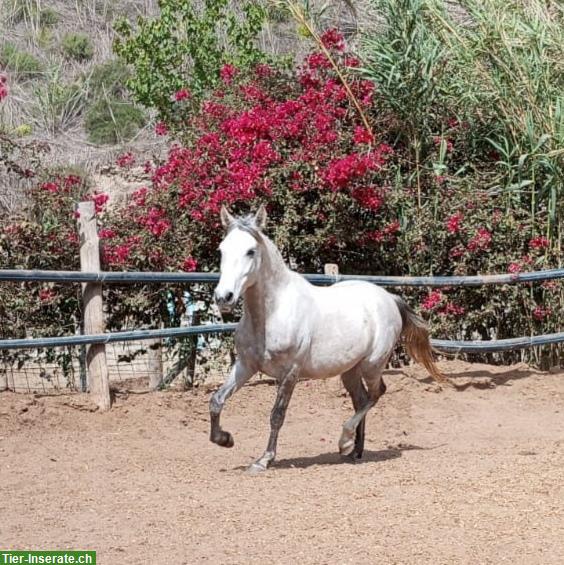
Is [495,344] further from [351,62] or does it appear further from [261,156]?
[351,62]

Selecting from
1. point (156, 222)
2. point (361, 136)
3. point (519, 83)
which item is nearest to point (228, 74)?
point (361, 136)

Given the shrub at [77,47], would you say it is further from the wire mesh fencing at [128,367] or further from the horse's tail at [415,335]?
the horse's tail at [415,335]

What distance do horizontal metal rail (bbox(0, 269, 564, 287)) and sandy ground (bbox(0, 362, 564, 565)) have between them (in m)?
0.87

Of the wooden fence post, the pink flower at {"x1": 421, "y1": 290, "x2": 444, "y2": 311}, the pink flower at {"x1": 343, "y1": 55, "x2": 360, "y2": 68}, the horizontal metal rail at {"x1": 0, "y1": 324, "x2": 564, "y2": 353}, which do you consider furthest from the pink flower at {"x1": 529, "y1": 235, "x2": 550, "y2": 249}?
the wooden fence post

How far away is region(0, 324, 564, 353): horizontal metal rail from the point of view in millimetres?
8750

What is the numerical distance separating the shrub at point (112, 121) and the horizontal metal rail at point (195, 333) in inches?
401

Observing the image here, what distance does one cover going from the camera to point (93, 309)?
9.16m

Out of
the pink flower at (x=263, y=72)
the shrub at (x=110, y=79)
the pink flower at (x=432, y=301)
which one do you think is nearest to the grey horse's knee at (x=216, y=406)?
the pink flower at (x=432, y=301)

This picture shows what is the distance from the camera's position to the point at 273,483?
6.51 m

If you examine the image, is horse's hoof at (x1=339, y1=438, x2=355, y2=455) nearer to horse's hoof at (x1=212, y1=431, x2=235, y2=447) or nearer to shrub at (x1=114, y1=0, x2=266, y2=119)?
horse's hoof at (x1=212, y1=431, x2=235, y2=447)

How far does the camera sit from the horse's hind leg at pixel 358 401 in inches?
294

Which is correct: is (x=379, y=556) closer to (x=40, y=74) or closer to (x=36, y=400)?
(x=36, y=400)

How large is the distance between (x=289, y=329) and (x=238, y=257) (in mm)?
701

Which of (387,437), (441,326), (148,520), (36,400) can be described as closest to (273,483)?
(148,520)
